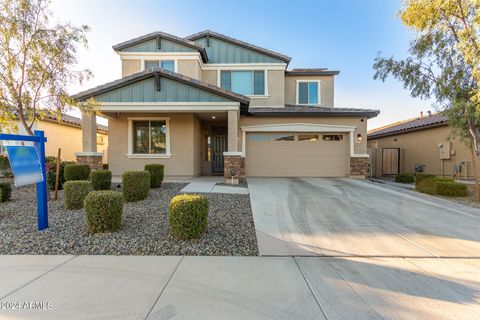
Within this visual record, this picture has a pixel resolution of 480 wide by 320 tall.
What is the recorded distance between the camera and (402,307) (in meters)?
2.70

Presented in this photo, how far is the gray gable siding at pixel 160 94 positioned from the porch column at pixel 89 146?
96 cm

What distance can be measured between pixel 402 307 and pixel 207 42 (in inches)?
603

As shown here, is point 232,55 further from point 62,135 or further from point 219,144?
point 62,135

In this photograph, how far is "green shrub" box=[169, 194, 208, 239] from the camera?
4.43 metres

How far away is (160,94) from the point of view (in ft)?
32.6

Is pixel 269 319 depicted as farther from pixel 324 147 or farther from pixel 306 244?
pixel 324 147

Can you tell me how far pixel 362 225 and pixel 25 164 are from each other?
6.81 meters

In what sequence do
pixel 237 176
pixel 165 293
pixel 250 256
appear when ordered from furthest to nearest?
pixel 237 176, pixel 250 256, pixel 165 293

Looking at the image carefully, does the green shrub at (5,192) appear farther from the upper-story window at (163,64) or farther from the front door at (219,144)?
Answer: the front door at (219,144)

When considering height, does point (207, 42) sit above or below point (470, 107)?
above

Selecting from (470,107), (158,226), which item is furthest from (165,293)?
(470,107)

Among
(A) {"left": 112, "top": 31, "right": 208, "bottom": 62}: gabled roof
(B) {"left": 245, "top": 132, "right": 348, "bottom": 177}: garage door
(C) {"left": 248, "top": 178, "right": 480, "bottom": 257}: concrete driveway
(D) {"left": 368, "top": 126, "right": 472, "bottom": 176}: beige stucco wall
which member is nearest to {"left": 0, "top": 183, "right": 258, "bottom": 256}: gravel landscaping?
(C) {"left": 248, "top": 178, "right": 480, "bottom": 257}: concrete driveway

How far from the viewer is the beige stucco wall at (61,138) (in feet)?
50.6

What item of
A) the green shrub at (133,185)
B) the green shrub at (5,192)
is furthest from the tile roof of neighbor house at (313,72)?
the green shrub at (5,192)
